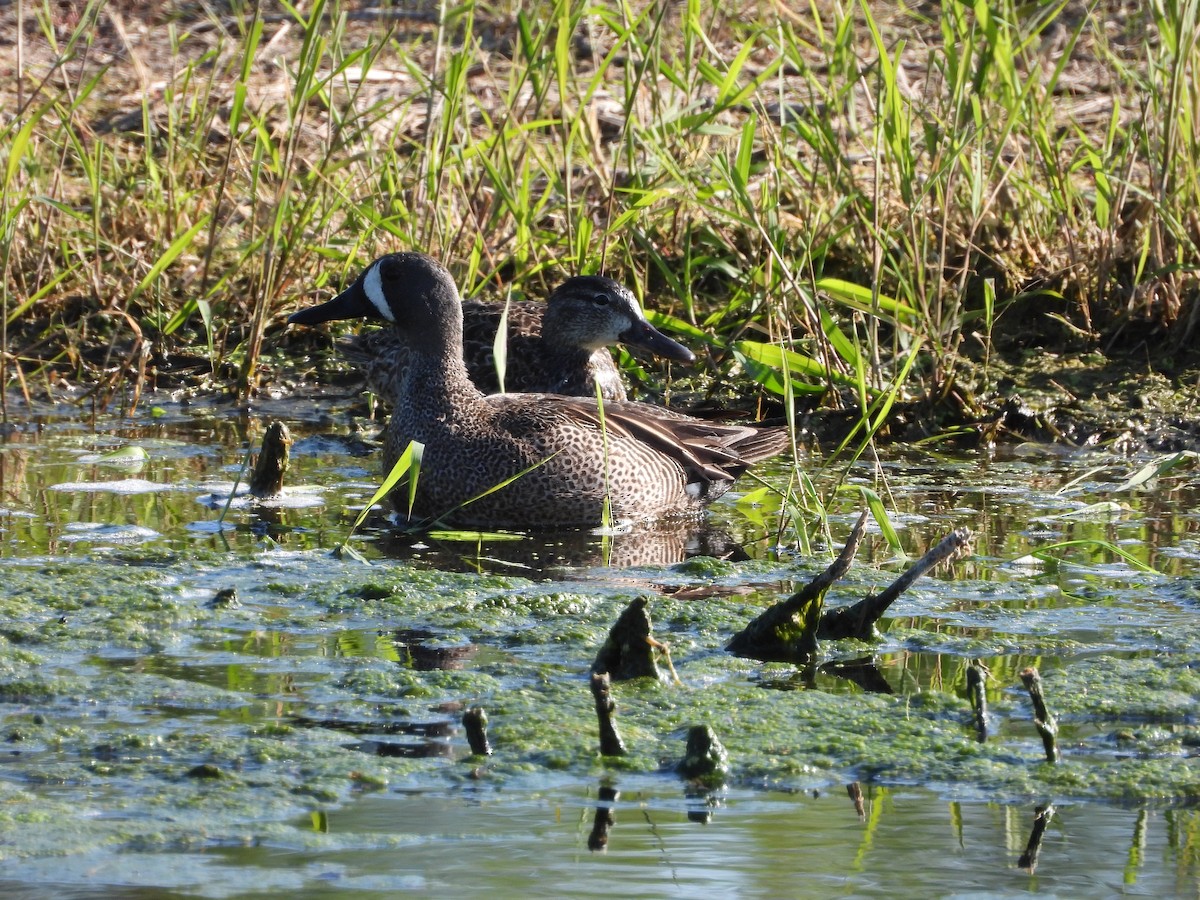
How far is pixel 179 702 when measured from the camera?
387 centimetres

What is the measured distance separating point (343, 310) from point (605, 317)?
0.94 metres

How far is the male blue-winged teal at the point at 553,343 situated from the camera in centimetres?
683

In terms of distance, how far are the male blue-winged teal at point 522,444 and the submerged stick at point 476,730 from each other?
1954mm

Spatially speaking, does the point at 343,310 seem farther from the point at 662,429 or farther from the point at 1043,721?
the point at 1043,721

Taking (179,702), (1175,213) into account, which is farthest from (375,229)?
(179,702)

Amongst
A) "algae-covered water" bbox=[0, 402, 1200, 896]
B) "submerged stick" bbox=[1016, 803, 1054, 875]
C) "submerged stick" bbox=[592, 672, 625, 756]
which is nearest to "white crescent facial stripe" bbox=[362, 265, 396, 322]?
"algae-covered water" bbox=[0, 402, 1200, 896]

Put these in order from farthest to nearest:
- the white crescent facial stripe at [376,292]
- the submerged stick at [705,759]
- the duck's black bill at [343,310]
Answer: the duck's black bill at [343,310]
the white crescent facial stripe at [376,292]
the submerged stick at [705,759]

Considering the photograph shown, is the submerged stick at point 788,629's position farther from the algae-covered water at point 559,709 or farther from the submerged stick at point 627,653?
the submerged stick at point 627,653

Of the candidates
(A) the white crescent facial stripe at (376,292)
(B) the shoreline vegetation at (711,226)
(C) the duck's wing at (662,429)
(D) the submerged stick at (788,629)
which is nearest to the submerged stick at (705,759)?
(D) the submerged stick at (788,629)

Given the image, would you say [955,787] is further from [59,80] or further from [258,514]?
[59,80]

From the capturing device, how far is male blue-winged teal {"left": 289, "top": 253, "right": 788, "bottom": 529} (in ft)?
19.3

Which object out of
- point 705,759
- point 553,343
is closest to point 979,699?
point 705,759

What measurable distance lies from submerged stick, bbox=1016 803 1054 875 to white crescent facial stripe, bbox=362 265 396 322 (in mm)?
3638

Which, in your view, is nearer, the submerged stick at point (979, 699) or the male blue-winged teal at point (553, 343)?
the submerged stick at point (979, 699)
